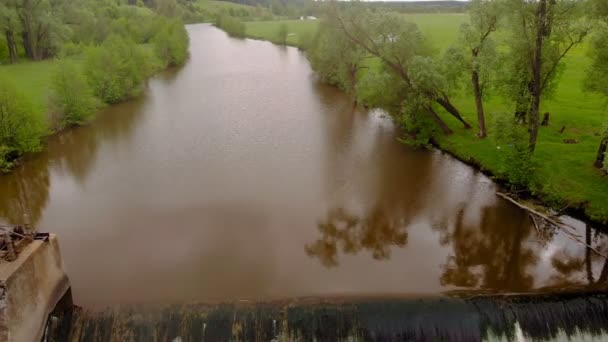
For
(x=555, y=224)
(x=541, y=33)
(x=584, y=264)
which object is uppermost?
(x=541, y=33)

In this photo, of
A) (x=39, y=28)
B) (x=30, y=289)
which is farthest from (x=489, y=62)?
(x=39, y=28)

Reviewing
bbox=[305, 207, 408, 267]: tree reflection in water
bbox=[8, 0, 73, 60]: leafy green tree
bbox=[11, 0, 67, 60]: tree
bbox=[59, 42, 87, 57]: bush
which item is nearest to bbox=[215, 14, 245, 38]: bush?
bbox=[8, 0, 73, 60]: leafy green tree

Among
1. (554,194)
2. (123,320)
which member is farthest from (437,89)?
(123,320)

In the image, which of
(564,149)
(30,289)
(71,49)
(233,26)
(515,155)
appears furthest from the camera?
(233,26)

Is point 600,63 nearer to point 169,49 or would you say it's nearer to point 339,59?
point 339,59

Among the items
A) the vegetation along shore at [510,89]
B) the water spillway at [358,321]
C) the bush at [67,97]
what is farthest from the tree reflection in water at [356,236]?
the bush at [67,97]

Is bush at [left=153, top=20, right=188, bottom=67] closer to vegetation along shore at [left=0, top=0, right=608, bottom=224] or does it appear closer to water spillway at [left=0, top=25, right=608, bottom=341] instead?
vegetation along shore at [left=0, top=0, right=608, bottom=224]
